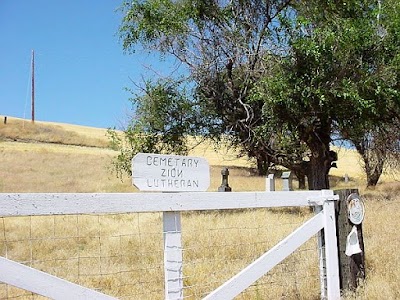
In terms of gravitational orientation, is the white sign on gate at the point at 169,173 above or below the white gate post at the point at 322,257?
above

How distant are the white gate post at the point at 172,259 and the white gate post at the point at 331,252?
1996mm

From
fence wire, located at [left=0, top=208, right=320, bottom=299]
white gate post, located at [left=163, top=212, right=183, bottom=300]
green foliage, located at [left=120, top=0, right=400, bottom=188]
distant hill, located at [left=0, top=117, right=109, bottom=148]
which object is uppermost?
distant hill, located at [left=0, top=117, right=109, bottom=148]

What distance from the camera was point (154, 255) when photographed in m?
7.45

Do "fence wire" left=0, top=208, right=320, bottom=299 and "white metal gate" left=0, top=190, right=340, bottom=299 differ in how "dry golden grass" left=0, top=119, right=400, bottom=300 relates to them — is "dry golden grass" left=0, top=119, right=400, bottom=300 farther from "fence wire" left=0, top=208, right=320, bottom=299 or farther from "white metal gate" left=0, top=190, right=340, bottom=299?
"white metal gate" left=0, top=190, right=340, bottom=299

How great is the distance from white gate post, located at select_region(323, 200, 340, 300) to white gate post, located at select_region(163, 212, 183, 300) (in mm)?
1996

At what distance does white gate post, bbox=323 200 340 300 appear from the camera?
526 centimetres

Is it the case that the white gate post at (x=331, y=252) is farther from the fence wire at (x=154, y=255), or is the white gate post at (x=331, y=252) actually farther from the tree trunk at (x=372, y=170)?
the tree trunk at (x=372, y=170)

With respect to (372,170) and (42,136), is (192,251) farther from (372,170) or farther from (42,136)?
(42,136)

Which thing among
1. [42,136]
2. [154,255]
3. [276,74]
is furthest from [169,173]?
[42,136]

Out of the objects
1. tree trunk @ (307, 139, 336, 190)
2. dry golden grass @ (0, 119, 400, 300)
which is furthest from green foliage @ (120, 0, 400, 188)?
dry golden grass @ (0, 119, 400, 300)

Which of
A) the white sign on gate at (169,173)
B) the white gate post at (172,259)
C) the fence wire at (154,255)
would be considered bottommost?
the fence wire at (154,255)

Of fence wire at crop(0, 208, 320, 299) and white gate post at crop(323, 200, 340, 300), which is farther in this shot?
fence wire at crop(0, 208, 320, 299)

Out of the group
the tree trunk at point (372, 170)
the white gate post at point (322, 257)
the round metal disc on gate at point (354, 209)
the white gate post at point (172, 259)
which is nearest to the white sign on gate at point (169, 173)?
the white gate post at point (172, 259)

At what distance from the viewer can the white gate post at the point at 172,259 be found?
12.9 ft
